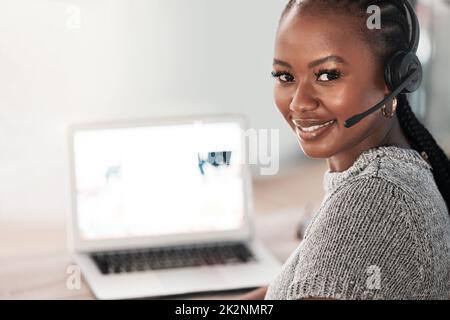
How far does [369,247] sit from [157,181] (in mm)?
784

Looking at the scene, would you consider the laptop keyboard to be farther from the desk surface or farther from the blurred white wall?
the blurred white wall

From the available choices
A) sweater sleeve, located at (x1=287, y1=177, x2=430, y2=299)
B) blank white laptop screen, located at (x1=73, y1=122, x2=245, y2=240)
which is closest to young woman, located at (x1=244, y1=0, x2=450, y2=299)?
sweater sleeve, located at (x1=287, y1=177, x2=430, y2=299)

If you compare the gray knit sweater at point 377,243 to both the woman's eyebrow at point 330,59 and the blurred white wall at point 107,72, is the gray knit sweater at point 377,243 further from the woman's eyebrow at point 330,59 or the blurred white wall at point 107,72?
the blurred white wall at point 107,72

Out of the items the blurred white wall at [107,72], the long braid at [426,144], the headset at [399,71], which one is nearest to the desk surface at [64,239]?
the blurred white wall at [107,72]

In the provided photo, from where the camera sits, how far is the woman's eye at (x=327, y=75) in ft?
3.23

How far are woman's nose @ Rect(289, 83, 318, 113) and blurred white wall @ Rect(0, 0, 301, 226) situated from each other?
89 cm

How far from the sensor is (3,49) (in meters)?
1.86

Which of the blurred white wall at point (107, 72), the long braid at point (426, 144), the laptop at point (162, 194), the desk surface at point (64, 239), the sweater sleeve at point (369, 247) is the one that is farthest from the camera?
the blurred white wall at point (107, 72)

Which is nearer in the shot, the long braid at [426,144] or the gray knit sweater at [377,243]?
the gray knit sweater at [377,243]

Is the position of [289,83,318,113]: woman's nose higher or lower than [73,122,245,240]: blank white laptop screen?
higher

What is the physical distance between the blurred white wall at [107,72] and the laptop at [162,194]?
29cm

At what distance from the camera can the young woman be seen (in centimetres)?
94
